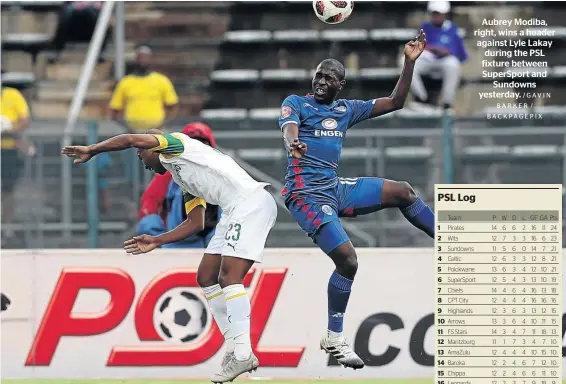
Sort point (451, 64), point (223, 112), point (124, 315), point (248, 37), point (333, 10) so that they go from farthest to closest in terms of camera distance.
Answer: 1. point (248, 37)
2. point (223, 112)
3. point (451, 64)
4. point (124, 315)
5. point (333, 10)

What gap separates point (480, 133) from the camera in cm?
1198

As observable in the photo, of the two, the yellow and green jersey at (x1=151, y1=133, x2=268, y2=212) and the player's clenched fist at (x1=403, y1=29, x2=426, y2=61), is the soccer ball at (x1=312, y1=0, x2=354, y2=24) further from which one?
the yellow and green jersey at (x1=151, y1=133, x2=268, y2=212)

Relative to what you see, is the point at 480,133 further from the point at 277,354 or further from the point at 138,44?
the point at 138,44

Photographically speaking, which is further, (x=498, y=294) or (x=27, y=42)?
(x=27, y=42)

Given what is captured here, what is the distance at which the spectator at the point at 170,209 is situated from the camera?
34.7 feet

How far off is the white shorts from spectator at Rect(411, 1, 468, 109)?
5506 millimetres

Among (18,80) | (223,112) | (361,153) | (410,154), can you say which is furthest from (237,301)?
(18,80)

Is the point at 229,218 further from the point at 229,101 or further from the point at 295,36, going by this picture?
the point at 295,36

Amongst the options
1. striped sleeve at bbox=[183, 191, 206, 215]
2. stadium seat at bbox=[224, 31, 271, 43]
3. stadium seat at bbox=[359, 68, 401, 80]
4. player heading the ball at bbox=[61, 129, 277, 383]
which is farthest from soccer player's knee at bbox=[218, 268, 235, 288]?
stadium seat at bbox=[224, 31, 271, 43]

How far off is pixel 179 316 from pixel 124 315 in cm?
45

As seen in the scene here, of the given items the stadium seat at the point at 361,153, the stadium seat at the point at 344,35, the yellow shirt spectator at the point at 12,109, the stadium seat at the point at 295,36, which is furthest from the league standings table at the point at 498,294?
the stadium seat at the point at 295,36

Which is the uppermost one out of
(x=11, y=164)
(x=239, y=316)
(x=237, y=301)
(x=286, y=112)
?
(x=286, y=112)

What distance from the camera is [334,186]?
926cm

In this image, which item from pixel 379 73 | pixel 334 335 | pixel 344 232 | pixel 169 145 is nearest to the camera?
pixel 169 145
